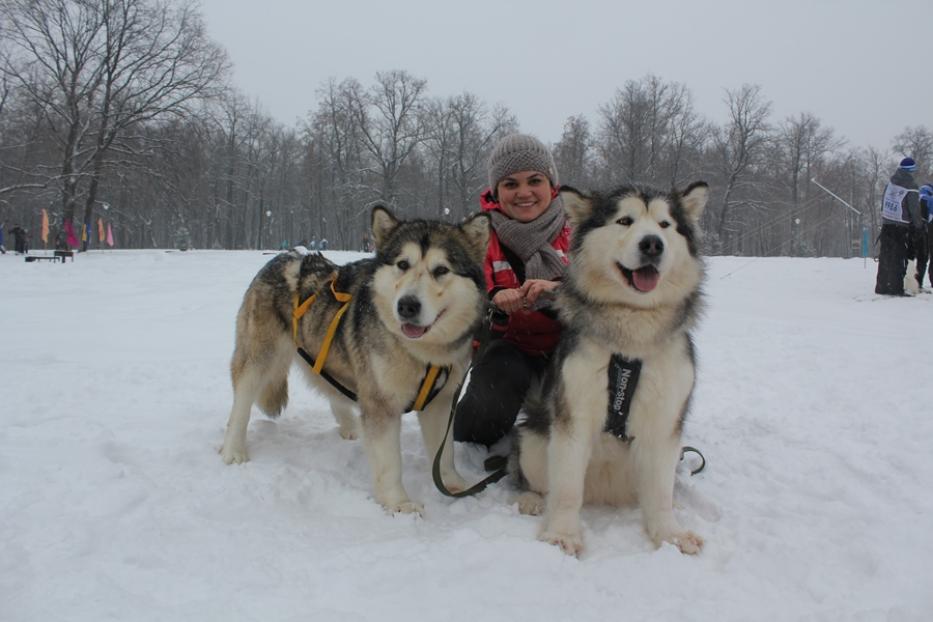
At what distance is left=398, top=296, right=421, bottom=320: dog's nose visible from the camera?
2.72 metres

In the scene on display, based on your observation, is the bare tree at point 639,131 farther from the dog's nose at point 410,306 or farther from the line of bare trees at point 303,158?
the dog's nose at point 410,306

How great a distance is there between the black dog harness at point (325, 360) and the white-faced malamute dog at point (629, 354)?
28.3 inches

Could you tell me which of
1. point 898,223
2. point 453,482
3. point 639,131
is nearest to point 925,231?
point 898,223

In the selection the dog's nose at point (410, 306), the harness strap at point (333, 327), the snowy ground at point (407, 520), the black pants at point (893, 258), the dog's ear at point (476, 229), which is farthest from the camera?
the black pants at point (893, 258)

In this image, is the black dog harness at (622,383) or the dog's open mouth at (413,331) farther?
the dog's open mouth at (413,331)

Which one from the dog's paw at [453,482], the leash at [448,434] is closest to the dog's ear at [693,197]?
the leash at [448,434]

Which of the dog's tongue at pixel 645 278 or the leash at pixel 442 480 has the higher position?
the dog's tongue at pixel 645 278

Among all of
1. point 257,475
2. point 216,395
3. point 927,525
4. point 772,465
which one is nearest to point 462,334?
point 257,475

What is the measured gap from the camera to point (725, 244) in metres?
41.6

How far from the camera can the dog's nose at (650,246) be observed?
2393 millimetres

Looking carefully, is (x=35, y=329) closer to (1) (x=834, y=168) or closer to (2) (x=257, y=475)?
(2) (x=257, y=475)

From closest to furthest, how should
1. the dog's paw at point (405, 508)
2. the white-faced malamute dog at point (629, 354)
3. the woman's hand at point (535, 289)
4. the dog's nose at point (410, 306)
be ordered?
the white-faced malamute dog at point (629, 354) → the dog's nose at point (410, 306) → the dog's paw at point (405, 508) → the woman's hand at point (535, 289)

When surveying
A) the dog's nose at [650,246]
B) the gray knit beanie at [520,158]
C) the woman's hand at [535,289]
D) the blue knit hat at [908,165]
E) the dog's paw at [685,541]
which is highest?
the blue knit hat at [908,165]

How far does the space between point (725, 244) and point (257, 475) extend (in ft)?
145
